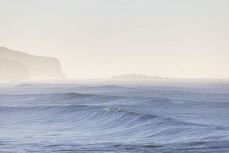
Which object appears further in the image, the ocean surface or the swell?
the swell

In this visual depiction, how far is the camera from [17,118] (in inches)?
2095

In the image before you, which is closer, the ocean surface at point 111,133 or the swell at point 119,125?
the ocean surface at point 111,133

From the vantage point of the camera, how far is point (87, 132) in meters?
40.1

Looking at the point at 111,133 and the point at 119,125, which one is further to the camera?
the point at 119,125

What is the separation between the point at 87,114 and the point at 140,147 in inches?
1102

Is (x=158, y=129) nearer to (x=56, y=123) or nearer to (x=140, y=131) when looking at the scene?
(x=140, y=131)

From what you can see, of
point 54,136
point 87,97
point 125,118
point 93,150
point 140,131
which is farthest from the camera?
point 87,97

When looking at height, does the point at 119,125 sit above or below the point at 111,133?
above

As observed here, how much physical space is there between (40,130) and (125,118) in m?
10.0

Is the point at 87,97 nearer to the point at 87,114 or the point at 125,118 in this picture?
the point at 87,114

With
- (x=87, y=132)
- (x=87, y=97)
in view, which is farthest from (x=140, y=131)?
(x=87, y=97)

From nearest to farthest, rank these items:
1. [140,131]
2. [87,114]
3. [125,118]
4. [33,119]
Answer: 1. [140,131]
2. [125,118]
3. [33,119]
4. [87,114]

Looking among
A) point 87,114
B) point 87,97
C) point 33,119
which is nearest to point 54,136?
point 33,119

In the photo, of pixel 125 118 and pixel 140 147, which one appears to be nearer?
pixel 140 147
